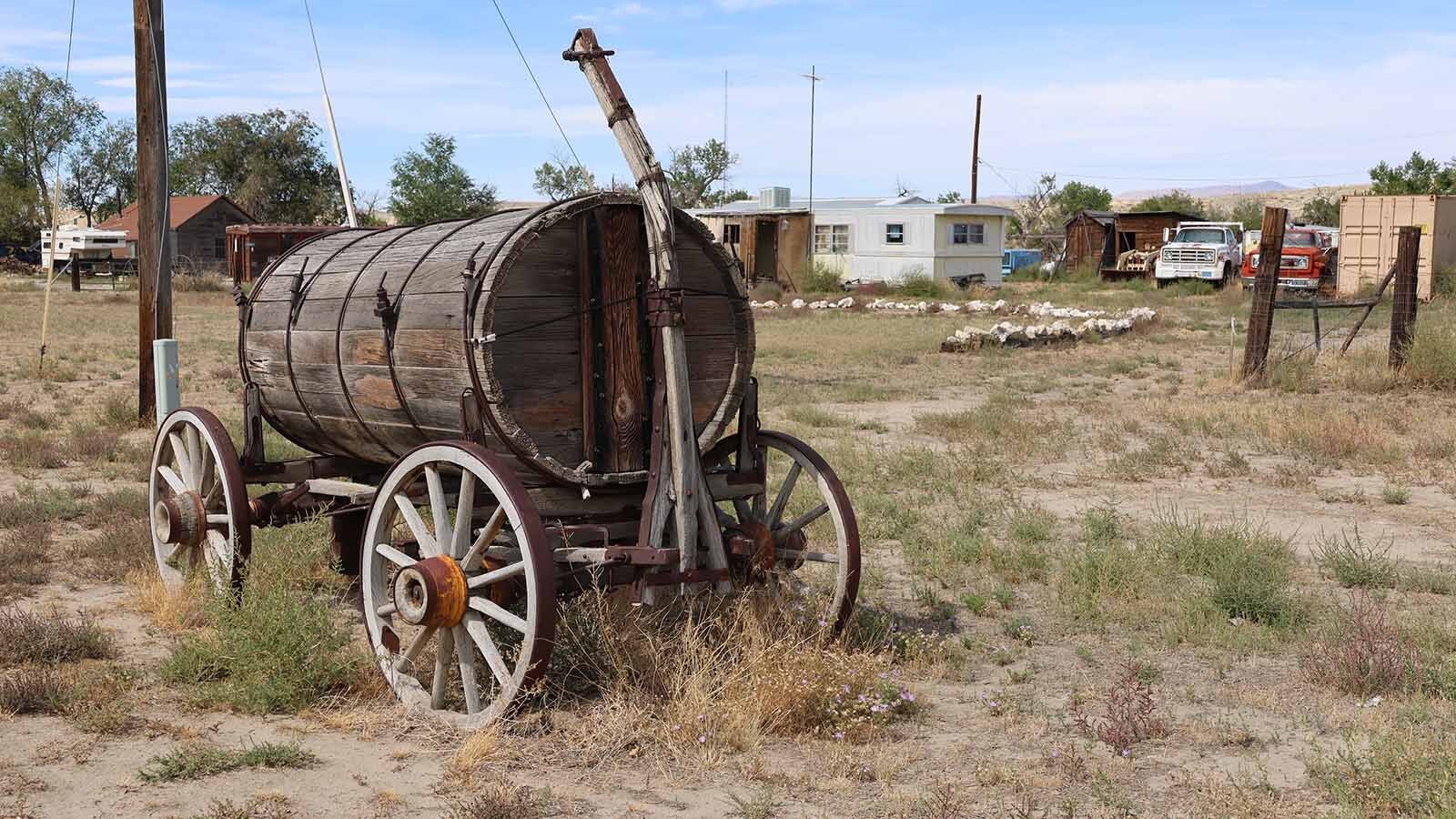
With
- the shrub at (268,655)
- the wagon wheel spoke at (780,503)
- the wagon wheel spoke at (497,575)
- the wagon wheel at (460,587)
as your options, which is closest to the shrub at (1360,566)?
the wagon wheel spoke at (780,503)

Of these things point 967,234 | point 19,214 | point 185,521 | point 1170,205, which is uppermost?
point 1170,205

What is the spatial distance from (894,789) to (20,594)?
4.93 metres

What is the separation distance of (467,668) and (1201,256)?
34.4 m

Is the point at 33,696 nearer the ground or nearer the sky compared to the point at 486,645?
nearer the ground

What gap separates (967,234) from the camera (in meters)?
39.3

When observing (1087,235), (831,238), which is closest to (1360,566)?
(831,238)

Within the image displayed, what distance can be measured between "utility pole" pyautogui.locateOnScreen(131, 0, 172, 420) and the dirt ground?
142 centimetres

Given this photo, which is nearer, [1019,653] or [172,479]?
[1019,653]

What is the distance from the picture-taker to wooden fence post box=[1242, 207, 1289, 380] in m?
14.8

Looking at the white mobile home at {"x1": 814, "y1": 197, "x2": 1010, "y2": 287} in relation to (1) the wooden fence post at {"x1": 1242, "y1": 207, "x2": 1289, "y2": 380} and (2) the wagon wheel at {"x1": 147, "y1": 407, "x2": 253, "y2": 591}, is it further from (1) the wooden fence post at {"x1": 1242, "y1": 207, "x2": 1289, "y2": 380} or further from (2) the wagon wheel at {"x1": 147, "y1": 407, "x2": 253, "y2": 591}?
(2) the wagon wheel at {"x1": 147, "y1": 407, "x2": 253, "y2": 591}

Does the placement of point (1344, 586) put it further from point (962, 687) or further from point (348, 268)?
point (348, 268)

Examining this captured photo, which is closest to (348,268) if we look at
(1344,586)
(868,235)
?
(1344,586)

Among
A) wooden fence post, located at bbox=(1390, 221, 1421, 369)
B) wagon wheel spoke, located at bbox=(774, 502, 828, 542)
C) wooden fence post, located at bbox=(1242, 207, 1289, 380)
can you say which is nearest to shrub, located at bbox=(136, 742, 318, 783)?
wagon wheel spoke, located at bbox=(774, 502, 828, 542)

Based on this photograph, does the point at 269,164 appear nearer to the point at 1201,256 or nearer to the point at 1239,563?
the point at 1201,256
